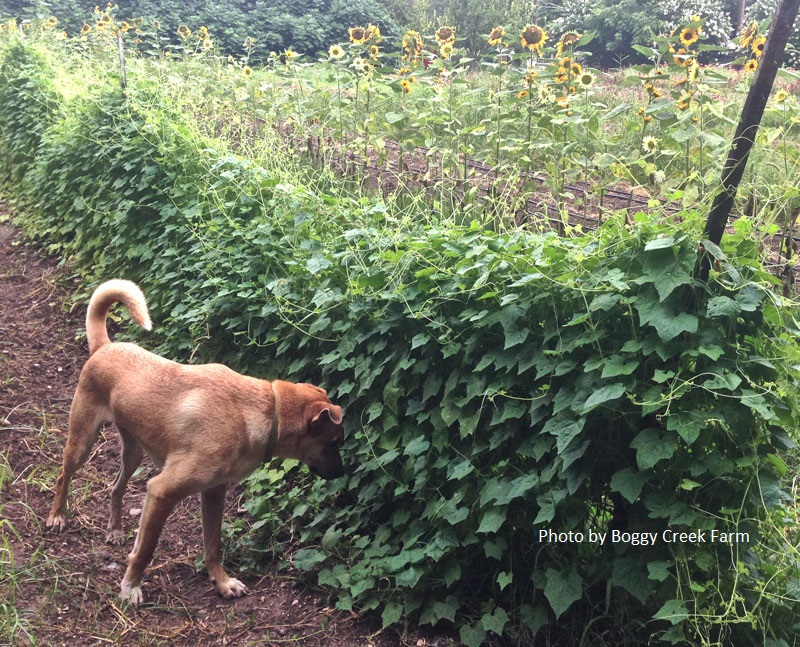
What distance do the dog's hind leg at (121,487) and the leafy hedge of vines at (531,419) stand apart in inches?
26.7

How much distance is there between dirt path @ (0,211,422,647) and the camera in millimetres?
3279

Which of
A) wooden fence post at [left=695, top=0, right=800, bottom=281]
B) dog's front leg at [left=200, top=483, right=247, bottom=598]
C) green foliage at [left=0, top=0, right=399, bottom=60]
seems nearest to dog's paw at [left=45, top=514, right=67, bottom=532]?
dog's front leg at [left=200, top=483, right=247, bottom=598]

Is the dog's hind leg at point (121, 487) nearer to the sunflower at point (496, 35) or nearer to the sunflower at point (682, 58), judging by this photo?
the sunflower at point (682, 58)

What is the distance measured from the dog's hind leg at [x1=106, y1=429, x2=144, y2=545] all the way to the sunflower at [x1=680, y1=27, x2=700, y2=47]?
4559mm

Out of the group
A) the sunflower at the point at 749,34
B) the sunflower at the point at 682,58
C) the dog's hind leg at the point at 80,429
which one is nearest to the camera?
the dog's hind leg at the point at 80,429

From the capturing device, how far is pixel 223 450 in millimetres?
3441

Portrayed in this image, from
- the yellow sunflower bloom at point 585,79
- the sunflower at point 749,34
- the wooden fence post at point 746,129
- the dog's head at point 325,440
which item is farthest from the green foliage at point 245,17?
the wooden fence post at point 746,129

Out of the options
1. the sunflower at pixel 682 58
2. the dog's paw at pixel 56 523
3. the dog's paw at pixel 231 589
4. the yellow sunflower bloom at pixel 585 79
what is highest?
the sunflower at pixel 682 58

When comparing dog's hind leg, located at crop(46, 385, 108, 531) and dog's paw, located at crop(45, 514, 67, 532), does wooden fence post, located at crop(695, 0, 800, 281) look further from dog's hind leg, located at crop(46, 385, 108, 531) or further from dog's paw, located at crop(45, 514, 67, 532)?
dog's paw, located at crop(45, 514, 67, 532)

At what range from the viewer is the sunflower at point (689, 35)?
5.37m

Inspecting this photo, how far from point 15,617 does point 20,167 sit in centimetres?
760

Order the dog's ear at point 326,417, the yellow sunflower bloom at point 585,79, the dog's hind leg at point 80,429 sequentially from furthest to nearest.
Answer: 1. the yellow sunflower bloom at point 585,79
2. the dog's hind leg at point 80,429
3. the dog's ear at point 326,417

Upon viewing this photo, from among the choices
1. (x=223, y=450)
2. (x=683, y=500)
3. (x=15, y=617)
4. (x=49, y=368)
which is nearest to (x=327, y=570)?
(x=223, y=450)

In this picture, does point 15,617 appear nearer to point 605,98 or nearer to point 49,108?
point 49,108
